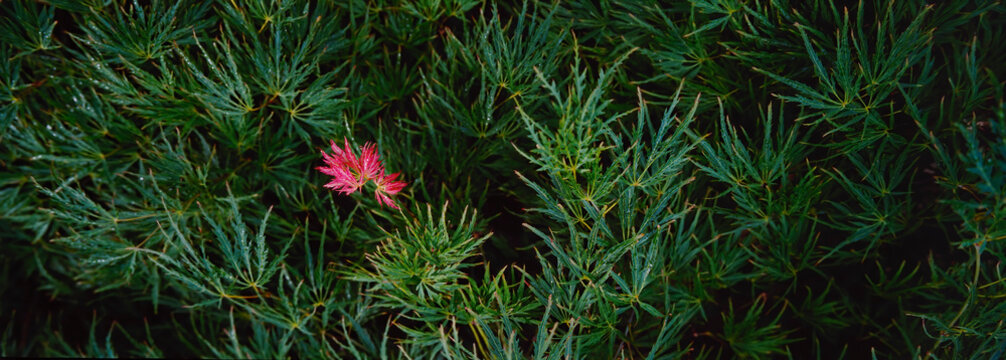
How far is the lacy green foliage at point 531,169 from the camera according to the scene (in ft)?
2.10

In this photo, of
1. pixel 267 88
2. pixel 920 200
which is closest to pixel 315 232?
pixel 267 88

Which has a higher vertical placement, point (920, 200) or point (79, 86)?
point (79, 86)

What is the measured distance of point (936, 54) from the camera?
714 mm

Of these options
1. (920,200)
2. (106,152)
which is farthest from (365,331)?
(920,200)

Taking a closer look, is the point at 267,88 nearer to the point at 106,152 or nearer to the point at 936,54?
the point at 106,152

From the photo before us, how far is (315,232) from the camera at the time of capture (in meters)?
0.76

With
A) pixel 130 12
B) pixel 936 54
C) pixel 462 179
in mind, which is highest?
pixel 130 12

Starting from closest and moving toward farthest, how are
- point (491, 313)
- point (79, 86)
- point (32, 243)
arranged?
1. point (491, 313)
2. point (79, 86)
3. point (32, 243)

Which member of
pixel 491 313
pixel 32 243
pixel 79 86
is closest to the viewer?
pixel 491 313

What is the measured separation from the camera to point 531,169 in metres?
0.73

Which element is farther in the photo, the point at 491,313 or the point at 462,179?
the point at 462,179

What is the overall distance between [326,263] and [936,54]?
0.79 metres

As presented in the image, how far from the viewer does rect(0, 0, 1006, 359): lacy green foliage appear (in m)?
0.64

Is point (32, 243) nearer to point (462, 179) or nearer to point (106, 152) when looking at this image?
point (106, 152)
